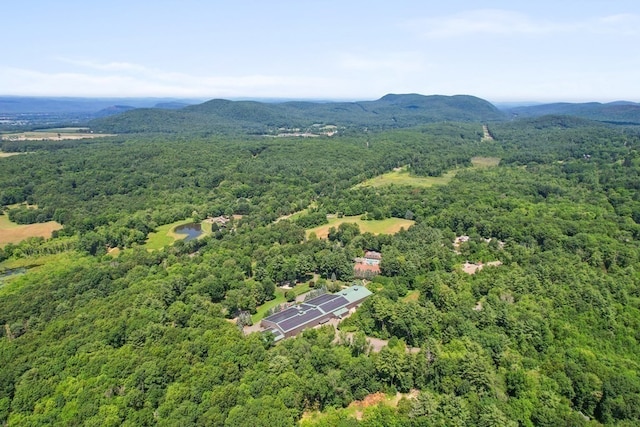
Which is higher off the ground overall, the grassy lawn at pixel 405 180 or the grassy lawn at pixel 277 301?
the grassy lawn at pixel 405 180

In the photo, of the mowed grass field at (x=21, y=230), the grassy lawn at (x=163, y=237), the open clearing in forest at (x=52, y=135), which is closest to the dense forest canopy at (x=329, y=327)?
the grassy lawn at (x=163, y=237)

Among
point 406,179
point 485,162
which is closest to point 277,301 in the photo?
point 406,179

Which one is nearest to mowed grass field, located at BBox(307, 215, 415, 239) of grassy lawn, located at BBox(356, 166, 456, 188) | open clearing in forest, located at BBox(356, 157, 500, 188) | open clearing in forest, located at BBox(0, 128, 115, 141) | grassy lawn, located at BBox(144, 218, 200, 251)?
grassy lawn, located at BBox(144, 218, 200, 251)

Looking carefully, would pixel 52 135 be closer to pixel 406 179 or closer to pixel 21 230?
pixel 21 230

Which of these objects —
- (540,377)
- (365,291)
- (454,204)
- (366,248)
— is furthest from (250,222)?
(540,377)

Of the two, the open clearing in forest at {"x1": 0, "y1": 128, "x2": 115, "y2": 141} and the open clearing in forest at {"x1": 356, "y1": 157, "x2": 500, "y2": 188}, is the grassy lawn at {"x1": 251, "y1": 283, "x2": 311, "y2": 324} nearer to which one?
the open clearing in forest at {"x1": 356, "y1": 157, "x2": 500, "y2": 188}

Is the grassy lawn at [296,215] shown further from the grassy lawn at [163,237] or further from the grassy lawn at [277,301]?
the grassy lawn at [277,301]

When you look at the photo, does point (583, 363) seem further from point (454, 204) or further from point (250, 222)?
point (250, 222)
